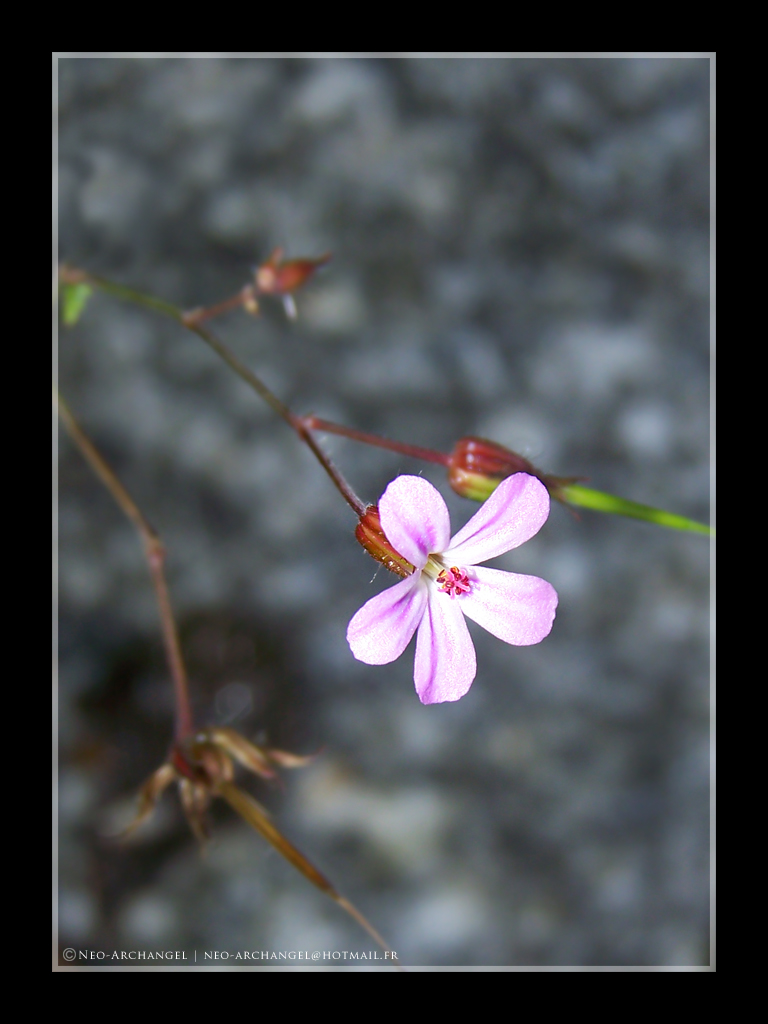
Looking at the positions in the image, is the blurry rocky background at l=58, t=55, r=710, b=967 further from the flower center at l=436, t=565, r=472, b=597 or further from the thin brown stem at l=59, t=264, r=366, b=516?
the flower center at l=436, t=565, r=472, b=597

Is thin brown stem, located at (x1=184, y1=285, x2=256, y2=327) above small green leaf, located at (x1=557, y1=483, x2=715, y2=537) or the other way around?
above

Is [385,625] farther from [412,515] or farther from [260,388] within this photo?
[260,388]

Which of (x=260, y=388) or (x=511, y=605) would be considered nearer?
(x=511, y=605)

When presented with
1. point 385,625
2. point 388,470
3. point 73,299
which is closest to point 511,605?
point 385,625

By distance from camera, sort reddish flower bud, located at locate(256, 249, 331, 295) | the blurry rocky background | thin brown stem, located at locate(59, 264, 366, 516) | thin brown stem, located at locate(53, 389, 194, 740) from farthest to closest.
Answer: the blurry rocky background
reddish flower bud, located at locate(256, 249, 331, 295)
thin brown stem, located at locate(53, 389, 194, 740)
thin brown stem, located at locate(59, 264, 366, 516)

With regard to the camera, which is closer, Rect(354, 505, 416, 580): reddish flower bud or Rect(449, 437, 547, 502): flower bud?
Rect(354, 505, 416, 580): reddish flower bud

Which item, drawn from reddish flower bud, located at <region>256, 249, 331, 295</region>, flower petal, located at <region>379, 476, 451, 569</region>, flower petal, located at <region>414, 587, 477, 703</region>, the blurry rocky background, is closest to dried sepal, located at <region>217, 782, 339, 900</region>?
flower petal, located at <region>414, 587, 477, 703</region>

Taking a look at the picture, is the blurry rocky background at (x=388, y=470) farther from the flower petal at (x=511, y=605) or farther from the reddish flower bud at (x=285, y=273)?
the flower petal at (x=511, y=605)
